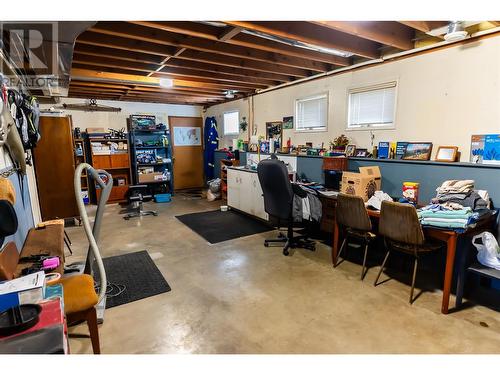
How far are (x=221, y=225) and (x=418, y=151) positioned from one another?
9.83ft

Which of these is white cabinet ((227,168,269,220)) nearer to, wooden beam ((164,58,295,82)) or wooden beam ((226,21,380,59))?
wooden beam ((164,58,295,82))

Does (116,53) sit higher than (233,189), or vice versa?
(116,53)

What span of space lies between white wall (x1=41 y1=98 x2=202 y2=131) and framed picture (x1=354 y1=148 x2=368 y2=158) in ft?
17.2

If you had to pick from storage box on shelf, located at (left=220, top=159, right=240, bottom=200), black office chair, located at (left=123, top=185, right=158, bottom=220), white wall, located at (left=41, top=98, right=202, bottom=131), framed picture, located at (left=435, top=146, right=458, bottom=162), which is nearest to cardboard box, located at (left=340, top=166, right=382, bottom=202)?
framed picture, located at (left=435, top=146, right=458, bottom=162)

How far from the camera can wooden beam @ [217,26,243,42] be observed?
245cm

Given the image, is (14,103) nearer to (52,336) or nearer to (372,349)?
(52,336)

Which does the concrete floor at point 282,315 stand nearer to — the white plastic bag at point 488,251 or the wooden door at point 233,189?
the white plastic bag at point 488,251

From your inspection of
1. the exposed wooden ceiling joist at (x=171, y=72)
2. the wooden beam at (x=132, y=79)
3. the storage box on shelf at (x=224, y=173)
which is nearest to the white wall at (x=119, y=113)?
the storage box on shelf at (x=224, y=173)

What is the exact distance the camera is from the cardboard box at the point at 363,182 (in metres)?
3.10

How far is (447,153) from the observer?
2.84m

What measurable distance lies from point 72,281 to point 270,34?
2.54 meters

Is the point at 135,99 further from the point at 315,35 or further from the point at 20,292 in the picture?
the point at 20,292

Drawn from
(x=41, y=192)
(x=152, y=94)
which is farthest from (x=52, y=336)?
(x=152, y=94)

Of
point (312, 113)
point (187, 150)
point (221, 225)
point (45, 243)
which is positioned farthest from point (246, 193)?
point (187, 150)
